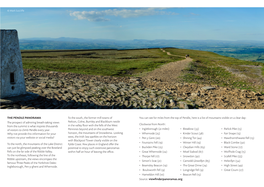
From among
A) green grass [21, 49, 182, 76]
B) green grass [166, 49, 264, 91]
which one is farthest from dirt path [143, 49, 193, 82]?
green grass [21, 49, 182, 76]

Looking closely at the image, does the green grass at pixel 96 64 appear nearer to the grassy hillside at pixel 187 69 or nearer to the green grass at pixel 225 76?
the grassy hillside at pixel 187 69

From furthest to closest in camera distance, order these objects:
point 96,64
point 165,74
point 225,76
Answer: point 96,64 → point 225,76 → point 165,74

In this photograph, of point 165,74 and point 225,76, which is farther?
point 225,76

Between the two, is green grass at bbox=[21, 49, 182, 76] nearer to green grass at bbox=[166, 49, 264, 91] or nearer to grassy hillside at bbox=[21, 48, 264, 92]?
grassy hillside at bbox=[21, 48, 264, 92]

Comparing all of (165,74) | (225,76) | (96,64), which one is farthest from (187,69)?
(96,64)

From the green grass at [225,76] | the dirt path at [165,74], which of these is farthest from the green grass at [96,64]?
the green grass at [225,76]

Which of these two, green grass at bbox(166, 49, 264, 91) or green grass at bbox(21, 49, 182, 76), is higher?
green grass at bbox(21, 49, 182, 76)

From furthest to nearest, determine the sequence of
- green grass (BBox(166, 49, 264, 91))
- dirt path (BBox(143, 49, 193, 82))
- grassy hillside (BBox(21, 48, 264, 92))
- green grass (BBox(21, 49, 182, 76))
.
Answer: green grass (BBox(21, 49, 182, 76)), grassy hillside (BBox(21, 48, 264, 92)), green grass (BBox(166, 49, 264, 91)), dirt path (BBox(143, 49, 193, 82))

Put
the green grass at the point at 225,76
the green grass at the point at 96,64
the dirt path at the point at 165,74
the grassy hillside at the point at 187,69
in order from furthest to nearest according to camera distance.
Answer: the green grass at the point at 96,64, the grassy hillside at the point at 187,69, the green grass at the point at 225,76, the dirt path at the point at 165,74

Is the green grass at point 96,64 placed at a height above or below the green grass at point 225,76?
above

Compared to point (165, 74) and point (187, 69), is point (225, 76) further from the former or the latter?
point (165, 74)
